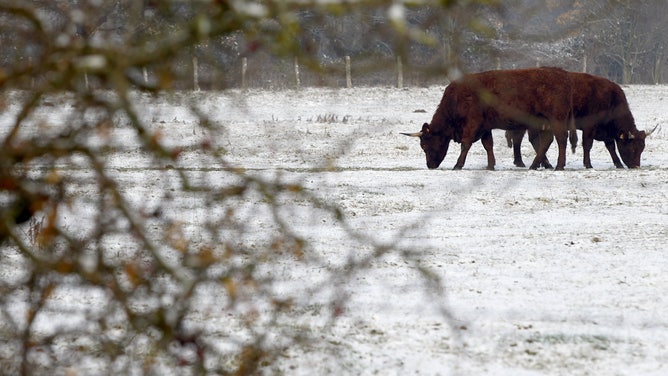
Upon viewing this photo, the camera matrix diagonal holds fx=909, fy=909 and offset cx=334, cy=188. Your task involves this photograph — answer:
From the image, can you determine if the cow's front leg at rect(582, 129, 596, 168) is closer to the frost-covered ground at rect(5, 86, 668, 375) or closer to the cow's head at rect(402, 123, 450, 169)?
the frost-covered ground at rect(5, 86, 668, 375)

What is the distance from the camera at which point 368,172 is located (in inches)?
539

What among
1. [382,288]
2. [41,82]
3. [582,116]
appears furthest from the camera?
[582,116]

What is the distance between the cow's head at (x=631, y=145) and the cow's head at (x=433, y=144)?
3175mm

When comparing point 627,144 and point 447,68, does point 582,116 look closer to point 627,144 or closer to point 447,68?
point 627,144

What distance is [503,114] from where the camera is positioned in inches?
561

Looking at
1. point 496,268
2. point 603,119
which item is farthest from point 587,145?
point 496,268

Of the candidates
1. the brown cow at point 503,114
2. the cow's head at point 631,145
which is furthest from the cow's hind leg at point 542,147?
the cow's head at point 631,145

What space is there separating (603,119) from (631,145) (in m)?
0.78

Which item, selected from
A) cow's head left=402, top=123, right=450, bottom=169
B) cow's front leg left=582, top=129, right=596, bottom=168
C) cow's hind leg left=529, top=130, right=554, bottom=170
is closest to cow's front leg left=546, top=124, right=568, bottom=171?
cow's hind leg left=529, top=130, right=554, bottom=170

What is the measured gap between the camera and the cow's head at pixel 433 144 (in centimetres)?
1593

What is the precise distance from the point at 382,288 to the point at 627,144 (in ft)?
35.7

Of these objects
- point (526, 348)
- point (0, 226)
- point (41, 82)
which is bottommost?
point (526, 348)

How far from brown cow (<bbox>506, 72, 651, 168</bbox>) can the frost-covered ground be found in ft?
7.04

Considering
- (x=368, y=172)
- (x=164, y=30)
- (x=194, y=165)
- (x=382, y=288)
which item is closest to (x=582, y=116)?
(x=368, y=172)
